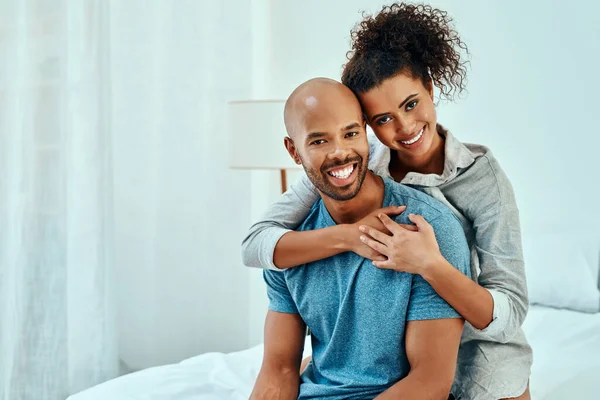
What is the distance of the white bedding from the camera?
1.82 m

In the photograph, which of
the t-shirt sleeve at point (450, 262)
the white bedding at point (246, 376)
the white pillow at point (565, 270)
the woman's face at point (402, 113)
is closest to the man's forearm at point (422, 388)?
the t-shirt sleeve at point (450, 262)

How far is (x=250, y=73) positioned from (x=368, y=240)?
2208 millimetres

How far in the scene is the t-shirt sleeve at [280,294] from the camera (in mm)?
1489

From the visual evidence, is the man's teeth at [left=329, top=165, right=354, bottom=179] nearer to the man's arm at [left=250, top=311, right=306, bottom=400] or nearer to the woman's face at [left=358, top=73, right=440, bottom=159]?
the woman's face at [left=358, top=73, right=440, bottom=159]

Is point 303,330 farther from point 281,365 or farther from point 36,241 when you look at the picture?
point 36,241

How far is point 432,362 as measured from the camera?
4.10 ft

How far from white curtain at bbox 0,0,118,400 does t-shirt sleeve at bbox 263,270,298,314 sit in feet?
3.77

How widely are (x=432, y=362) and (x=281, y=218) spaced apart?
478 mm

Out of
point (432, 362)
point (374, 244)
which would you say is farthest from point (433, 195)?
point (432, 362)

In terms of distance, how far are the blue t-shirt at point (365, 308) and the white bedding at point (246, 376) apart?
47cm

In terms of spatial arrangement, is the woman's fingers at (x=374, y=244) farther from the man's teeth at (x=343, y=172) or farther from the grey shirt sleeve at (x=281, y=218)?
the grey shirt sleeve at (x=281, y=218)

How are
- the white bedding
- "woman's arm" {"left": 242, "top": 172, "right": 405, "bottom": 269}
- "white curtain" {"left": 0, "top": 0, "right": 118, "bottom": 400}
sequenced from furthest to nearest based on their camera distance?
"white curtain" {"left": 0, "top": 0, "right": 118, "bottom": 400}
the white bedding
"woman's arm" {"left": 242, "top": 172, "right": 405, "bottom": 269}

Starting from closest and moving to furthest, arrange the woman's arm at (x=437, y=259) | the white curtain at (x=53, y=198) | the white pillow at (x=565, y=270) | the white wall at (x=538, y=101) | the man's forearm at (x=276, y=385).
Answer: the woman's arm at (x=437, y=259), the man's forearm at (x=276, y=385), the white curtain at (x=53, y=198), the white pillow at (x=565, y=270), the white wall at (x=538, y=101)

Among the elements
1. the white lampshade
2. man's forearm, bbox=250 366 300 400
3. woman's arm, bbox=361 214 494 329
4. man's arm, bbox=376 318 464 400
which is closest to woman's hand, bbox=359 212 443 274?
woman's arm, bbox=361 214 494 329
